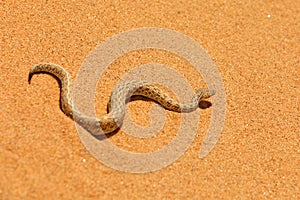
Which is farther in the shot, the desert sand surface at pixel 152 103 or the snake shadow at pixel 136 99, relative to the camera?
the snake shadow at pixel 136 99

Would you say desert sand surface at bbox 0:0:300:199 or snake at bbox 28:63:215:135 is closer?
desert sand surface at bbox 0:0:300:199

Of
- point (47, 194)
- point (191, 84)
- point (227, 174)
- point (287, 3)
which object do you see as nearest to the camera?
point (47, 194)

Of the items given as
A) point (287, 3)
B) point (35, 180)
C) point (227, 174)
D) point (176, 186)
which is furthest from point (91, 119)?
point (287, 3)

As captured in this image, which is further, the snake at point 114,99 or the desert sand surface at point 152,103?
the snake at point 114,99

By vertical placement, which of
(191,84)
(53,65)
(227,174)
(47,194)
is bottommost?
(47,194)

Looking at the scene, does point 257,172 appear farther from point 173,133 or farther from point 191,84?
point 191,84
